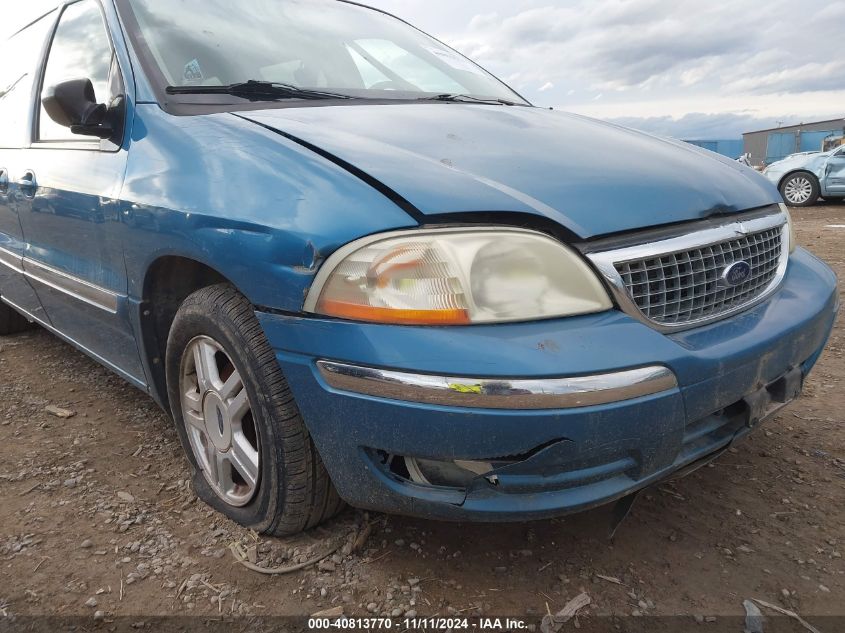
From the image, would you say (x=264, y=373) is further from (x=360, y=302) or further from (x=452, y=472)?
(x=452, y=472)

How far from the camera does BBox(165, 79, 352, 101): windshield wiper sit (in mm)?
1894

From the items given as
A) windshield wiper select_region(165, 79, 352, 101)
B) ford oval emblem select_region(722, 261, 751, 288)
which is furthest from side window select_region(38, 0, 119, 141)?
ford oval emblem select_region(722, 261, 751, 288)

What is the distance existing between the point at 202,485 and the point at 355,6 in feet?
7.42

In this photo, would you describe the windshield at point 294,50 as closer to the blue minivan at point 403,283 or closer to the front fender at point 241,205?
the blue minivan at point 403,283

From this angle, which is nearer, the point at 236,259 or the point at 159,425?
the point at 236,259

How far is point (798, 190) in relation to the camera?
1177 cm

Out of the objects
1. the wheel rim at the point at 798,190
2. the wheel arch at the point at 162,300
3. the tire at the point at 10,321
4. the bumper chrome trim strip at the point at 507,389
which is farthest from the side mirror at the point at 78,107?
the wheel rim at the point at 798,190

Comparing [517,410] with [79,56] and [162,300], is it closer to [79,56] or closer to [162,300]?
[162,300]

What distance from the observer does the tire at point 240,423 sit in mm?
1511

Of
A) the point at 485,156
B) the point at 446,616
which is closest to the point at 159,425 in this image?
the point at 446,616

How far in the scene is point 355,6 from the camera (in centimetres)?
295

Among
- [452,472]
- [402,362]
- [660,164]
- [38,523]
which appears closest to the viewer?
[402,362]

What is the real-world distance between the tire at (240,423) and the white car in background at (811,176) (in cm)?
1175

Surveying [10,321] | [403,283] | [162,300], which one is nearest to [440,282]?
[403,283]
